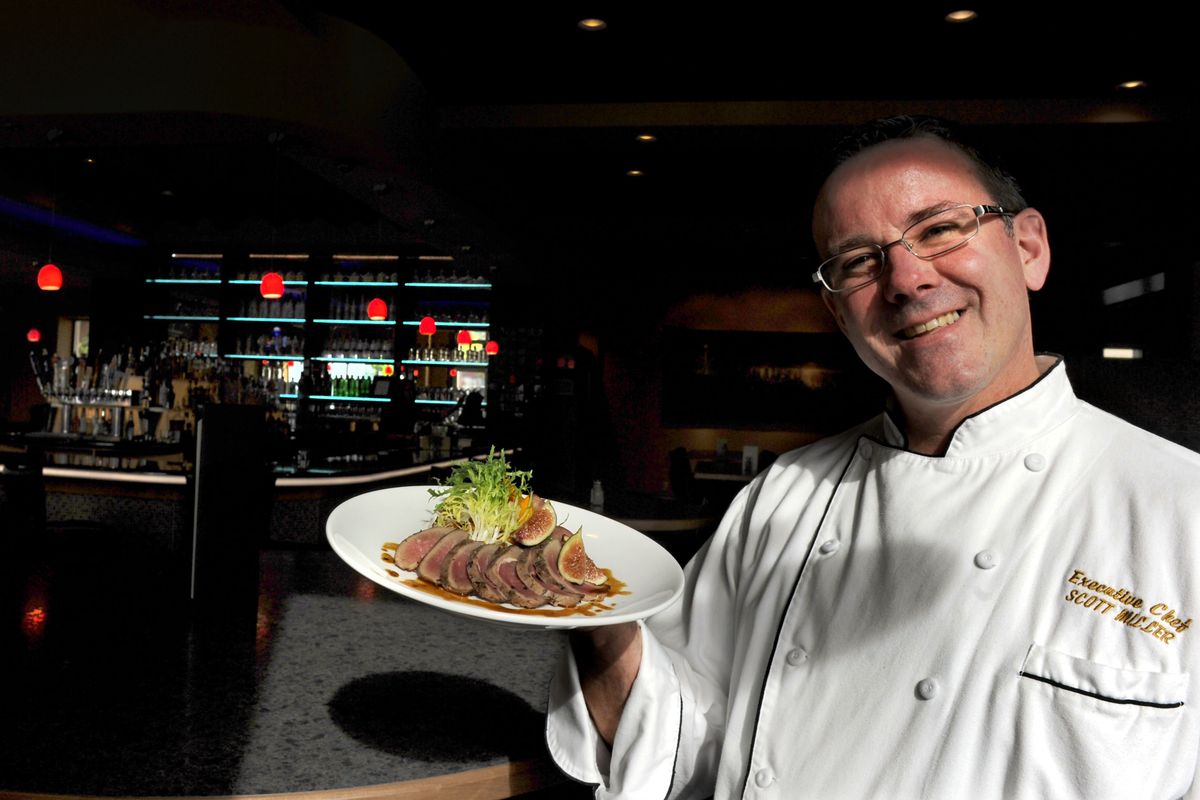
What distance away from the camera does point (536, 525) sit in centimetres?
135

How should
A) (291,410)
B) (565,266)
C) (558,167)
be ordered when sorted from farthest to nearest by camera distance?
1. (565,266)
2. (291,410)
3. (558,167)

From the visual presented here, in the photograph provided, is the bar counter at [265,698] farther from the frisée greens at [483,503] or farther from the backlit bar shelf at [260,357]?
the backlit bar shelf at [260,357]

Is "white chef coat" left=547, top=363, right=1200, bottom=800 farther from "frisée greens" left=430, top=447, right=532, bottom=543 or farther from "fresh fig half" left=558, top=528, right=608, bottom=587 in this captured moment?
"frisée greens" left=430, top=447, right=532, bottom=543

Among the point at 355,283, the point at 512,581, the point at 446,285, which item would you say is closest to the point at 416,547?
the point at 512,581

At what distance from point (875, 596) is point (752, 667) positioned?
22 cm

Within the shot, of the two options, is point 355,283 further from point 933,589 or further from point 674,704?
point 933,589

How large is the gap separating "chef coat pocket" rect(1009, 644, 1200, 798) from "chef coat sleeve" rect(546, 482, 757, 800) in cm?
49

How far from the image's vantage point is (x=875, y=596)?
1.19 m

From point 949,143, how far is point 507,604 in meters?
0.93

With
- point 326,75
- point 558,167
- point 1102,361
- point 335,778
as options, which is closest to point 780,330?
point 558,167

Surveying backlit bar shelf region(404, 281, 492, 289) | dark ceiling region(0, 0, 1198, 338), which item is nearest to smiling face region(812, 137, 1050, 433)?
dark ceiling region(0, 0, 1198, 338)

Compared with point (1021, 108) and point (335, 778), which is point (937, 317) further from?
point (1021, 108)

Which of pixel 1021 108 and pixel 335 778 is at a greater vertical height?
pixel 1021 108

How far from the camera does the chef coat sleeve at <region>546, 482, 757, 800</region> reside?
1232 millimetres
